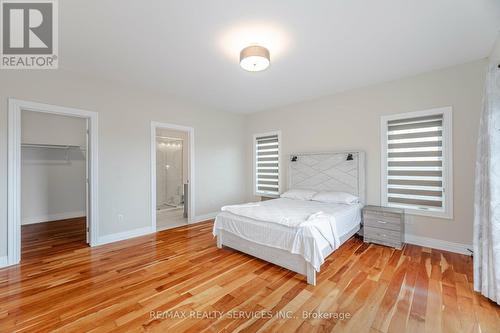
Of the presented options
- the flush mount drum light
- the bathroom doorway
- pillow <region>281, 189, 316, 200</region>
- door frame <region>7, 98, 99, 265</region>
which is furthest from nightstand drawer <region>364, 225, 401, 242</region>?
door frame <region>7, 98, 99, 265</region>

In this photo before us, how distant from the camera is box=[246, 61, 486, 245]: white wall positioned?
289cm

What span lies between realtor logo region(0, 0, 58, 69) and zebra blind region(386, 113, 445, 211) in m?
4.65

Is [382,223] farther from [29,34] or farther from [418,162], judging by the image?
[29,34]

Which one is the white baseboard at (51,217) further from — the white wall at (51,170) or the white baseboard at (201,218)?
the white baseboard at (201,218)

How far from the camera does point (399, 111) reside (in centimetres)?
341

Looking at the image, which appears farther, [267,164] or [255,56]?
[267,164]

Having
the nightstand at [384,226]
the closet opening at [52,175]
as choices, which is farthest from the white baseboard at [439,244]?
the closet opening at [52,175]

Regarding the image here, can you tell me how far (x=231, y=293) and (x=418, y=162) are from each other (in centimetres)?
336

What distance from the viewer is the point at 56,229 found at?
4.18 m

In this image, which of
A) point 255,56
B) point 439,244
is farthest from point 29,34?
point 439,244

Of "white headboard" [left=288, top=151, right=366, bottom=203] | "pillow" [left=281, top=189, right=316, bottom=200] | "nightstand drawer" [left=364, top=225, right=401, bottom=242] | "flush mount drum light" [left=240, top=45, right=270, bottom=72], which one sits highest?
"flush mount drum light" [left=240, top=45, right=270, bottom=72]

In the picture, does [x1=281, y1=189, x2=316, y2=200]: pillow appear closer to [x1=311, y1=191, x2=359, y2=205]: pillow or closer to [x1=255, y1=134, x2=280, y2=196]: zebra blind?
[x1=311, y1=191, x2=359, y2=205]: pillow

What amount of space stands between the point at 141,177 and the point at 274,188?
3015mm

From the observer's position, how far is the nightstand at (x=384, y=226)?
123 inches
